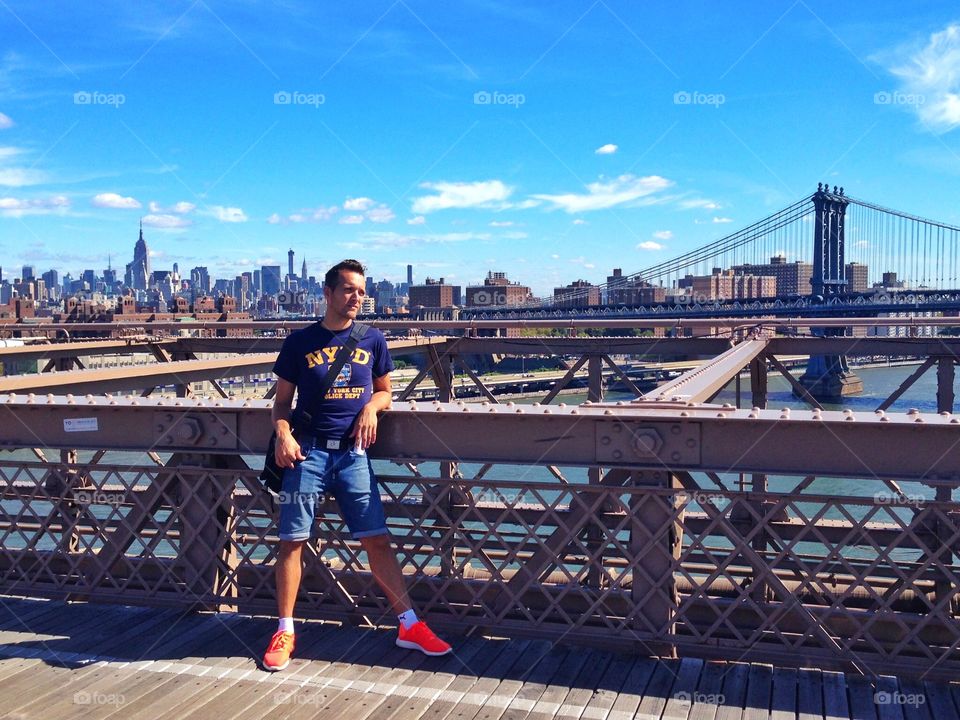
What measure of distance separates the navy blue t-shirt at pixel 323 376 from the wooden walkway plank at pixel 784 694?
185 centimetres

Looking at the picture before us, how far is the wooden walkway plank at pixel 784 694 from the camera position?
10.6ft

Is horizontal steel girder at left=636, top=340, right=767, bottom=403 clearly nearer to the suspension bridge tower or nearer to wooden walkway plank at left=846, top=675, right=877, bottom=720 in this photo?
wooden walkway plank at left=846, top=675, right=877, bottom=720

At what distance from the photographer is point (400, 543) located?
4238mm

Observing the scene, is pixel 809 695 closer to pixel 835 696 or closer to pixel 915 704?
pixel 835 696

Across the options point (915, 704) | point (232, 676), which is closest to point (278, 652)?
point (232, 676)

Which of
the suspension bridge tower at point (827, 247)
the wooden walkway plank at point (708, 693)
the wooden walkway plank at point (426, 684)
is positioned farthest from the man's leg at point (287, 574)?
the suspension bridge tower at point (827, 247)

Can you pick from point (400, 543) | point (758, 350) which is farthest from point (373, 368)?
point (758, 350)

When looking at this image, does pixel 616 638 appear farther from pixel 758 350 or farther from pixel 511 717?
pixel 758 350

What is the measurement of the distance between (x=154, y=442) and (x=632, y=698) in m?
2.19

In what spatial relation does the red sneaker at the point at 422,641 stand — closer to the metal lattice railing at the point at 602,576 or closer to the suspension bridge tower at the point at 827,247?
the metal lattice railing at the point at 602,576

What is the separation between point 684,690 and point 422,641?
3.34 feet

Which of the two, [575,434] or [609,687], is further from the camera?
[575,434]

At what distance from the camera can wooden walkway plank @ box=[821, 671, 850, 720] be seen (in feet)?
10.6

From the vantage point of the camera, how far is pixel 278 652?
3.70m
